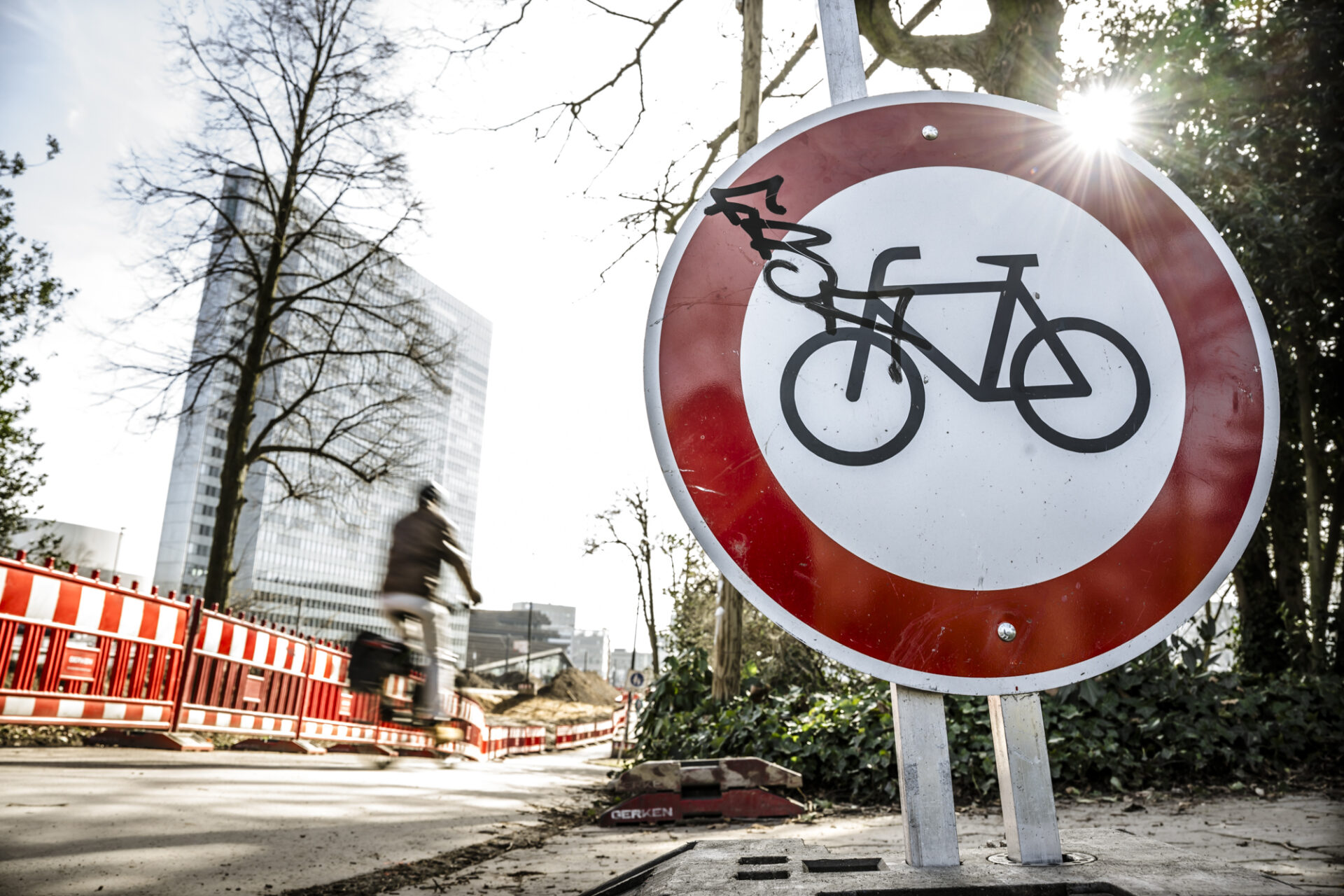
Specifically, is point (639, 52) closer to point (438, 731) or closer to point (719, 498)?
point (438, 731)

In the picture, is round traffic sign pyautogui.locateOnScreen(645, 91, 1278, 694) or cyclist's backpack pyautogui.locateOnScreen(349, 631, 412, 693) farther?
cyclist's backpack pyautogui.locateOnScreen(349, 631, 412, 693)

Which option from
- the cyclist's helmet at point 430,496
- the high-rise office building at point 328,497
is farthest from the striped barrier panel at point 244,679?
the cyclist's helmet at point 430,496

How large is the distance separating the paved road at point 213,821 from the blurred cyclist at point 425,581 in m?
0.72

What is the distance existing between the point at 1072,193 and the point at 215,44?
14670 mm

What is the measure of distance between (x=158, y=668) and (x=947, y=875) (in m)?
9.40

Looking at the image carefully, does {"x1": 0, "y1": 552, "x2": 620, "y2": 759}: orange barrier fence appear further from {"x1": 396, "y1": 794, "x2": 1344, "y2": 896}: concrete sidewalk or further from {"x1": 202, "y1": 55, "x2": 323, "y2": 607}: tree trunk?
{"x1": 202, "y1": 55, "x2": 323, "y2": 607}: tree trunk

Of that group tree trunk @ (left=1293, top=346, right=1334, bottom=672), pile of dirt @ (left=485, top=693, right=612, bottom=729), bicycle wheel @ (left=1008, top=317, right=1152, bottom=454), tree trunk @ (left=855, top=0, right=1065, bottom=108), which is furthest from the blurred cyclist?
pile of dirt @ (left=485, top=693, right=612, bottom=729)

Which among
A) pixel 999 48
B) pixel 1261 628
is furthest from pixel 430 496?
pixel 1261 628

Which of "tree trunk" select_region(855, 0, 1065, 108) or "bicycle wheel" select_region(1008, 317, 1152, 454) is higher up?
"tree trunk" select_region(855, 0, 1065, 108)

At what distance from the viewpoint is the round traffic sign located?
1.09 m

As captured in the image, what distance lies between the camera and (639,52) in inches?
335

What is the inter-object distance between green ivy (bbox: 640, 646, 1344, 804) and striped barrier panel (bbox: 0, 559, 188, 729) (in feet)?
20.2

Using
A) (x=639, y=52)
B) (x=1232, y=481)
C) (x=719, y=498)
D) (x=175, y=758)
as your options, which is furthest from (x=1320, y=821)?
(x=639, y=52)

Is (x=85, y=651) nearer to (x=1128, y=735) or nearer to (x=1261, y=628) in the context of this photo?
(x=1128, y=735)
